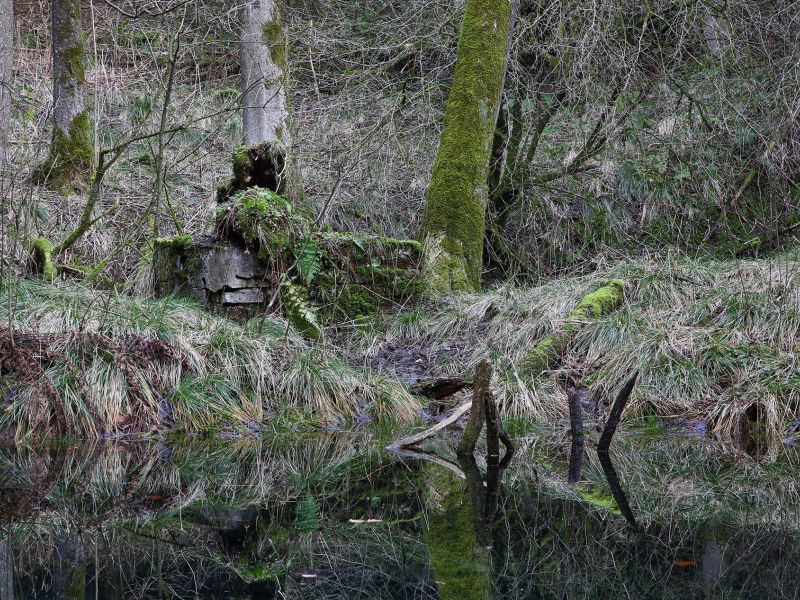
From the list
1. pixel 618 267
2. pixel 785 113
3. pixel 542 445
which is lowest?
pixel 542 445

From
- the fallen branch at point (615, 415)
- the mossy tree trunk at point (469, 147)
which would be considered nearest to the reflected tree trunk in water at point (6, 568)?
the fallen branch at point (615, 415)

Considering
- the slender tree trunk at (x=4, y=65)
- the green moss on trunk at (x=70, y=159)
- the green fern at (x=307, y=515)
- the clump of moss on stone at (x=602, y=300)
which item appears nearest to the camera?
the green fern at (x=307, y=515)

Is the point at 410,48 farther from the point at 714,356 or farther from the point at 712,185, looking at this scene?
the point at 714,356

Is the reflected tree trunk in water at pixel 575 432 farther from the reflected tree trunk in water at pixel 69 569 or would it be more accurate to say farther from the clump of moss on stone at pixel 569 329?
the reflected tree trunk in water at pixel 69 569

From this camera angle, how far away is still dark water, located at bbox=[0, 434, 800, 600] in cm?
276

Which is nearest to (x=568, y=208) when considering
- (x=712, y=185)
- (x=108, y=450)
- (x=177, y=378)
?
(x=712, y=185)

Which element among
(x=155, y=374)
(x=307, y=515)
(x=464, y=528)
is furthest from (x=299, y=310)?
(x=464, y=528)

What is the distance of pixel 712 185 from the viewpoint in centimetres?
985

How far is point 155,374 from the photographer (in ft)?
19.1

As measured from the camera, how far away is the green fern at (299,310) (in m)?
6.91

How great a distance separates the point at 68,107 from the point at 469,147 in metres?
4.82

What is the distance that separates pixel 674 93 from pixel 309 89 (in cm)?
465

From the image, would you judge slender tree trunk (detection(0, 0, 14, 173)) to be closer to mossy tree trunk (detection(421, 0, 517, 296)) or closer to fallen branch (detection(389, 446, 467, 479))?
mossy tree trunk (detection(421, 0, 517, 296))

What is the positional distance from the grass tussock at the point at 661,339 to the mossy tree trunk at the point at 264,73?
281 cm
